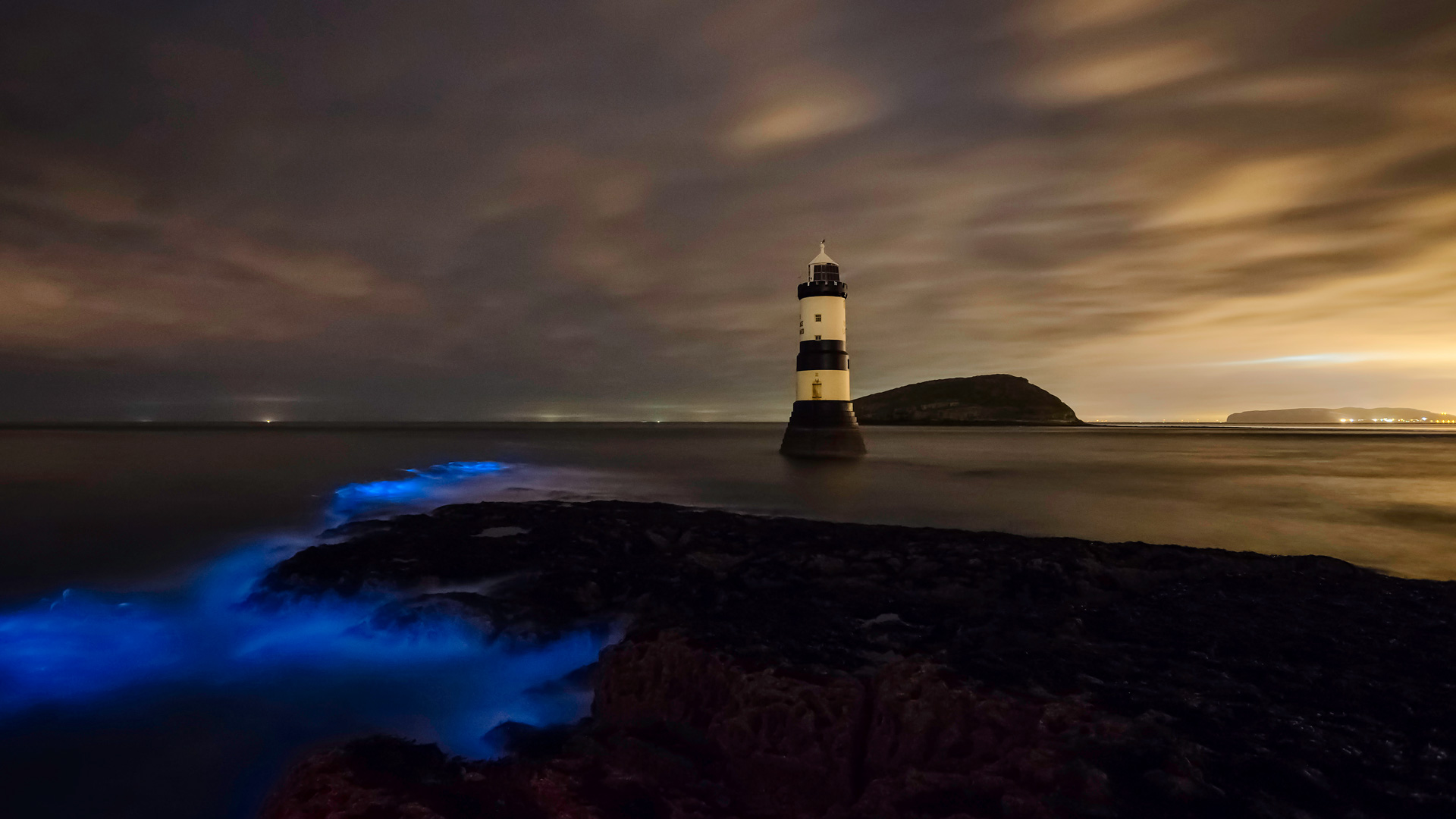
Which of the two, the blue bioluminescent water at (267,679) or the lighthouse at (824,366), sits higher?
the lighthouse at (824,366)

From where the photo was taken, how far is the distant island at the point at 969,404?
141750mm

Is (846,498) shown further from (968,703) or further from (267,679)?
(968,703)

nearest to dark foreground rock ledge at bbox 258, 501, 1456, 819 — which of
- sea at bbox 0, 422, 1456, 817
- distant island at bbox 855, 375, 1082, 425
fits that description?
sea at bbox 0, 422, 1456, 817

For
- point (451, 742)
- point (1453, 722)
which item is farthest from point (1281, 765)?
point (451, 742)

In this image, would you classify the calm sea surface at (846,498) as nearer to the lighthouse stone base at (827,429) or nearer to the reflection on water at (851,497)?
the reflection on water at (851,497)

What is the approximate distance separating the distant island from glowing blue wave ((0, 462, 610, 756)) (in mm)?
142253

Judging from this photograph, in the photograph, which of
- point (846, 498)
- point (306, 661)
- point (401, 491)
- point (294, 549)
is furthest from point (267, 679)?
point (401, 491)

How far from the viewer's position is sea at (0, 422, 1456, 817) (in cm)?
571

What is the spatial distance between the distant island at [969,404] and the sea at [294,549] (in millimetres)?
110421

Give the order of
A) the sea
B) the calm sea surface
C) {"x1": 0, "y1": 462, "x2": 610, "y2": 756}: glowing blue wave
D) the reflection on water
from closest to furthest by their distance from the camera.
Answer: the sea → {"x1": 0, "y1": 462, "x2": 610, "y2": 756}: glowing blue wave → the calm sea surface → the reflection on water

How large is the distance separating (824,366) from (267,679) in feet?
74.4

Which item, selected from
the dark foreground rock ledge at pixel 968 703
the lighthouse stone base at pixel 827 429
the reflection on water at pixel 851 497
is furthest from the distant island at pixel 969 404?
the dark foreground rock ledge at pixel 968 703

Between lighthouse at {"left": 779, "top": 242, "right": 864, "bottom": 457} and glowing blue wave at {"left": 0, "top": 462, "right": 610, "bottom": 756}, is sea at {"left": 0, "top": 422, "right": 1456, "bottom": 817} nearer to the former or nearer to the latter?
glowing blue wave at {"left": 0, "top": 462, "right": 610, "bottom": 756}

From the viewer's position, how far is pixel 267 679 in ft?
22.8
